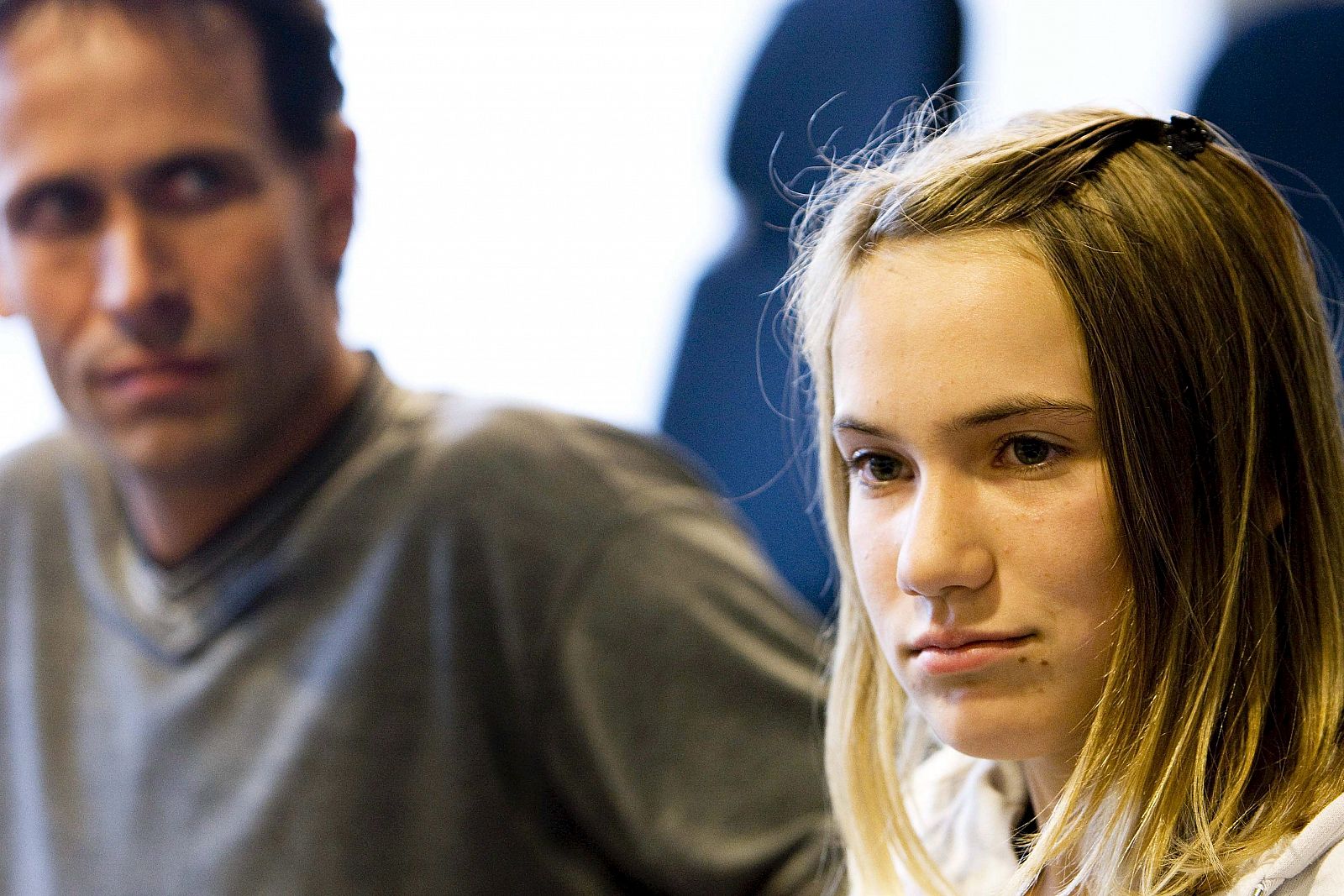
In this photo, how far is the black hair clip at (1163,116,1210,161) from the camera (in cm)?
53

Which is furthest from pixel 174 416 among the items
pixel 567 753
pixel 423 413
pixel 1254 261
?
pixel 1254 261

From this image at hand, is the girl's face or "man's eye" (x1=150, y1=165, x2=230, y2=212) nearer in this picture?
the girl's face

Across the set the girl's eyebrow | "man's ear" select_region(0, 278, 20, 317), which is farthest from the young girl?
"man's ear" select_region(0, 278, 20, 317)

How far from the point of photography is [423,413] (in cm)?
84

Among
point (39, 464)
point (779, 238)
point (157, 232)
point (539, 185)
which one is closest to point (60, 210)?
point (157, 232)

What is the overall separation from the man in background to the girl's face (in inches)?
10.0

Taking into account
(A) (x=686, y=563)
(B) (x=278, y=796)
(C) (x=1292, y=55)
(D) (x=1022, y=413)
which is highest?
(C) (x=1292, y=55)

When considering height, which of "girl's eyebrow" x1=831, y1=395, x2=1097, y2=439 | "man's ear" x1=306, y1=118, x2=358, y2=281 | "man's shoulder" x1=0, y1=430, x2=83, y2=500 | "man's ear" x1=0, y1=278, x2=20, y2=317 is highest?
"man's ear" x1=306, y1=118, x2=358, y2=281

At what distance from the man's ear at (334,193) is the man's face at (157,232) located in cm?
1

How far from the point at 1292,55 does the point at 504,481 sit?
0.53 m

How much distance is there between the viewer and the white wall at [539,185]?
96 cm

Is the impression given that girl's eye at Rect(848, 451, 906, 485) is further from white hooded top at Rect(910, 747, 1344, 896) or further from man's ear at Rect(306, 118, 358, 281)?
man's ear at Rect(306, 118, 358, 281)

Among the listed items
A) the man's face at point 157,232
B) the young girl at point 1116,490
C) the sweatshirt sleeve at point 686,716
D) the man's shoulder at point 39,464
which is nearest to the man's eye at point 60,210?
the man's face at point 157,232

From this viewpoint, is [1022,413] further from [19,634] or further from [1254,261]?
[19,634]
